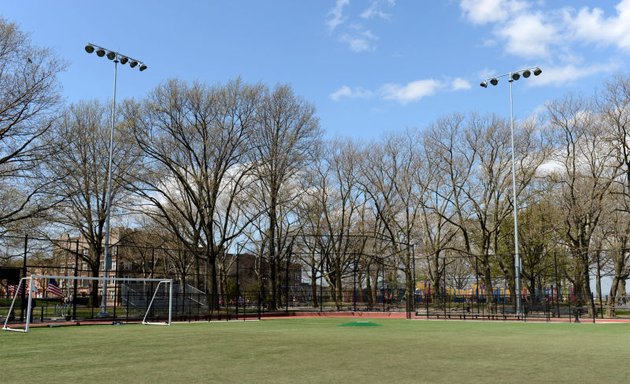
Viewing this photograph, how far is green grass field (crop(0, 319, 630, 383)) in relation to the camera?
859cm

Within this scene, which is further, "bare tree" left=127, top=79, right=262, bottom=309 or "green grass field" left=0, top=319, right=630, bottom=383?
"bare tree" left=127, top=79, right=262, bottom=309

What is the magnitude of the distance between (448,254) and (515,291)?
728 inches

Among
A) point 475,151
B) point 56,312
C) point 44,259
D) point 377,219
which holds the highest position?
point 475,151

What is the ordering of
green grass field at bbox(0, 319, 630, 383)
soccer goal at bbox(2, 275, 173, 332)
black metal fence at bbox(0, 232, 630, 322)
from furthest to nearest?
black metal fence at bbox(0, 232, 630, 322), soccer goal at bbox(2, 275, 173, 332), green grass field at bbox(0, 319, 630, 383)

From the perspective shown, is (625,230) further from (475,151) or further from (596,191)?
(475,151)

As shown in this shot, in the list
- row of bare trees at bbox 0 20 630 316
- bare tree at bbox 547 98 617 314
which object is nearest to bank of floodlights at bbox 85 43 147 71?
row of bare trees at bbox 0 20 630 316

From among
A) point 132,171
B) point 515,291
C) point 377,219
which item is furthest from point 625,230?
point 132,171

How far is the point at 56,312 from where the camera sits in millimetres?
28891

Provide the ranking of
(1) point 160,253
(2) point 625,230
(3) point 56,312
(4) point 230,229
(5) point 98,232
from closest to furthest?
(3) point 56,312 → (2) point 625,230 → (5) point 98,232 → (4) point 230,229 → (1) point 160,253

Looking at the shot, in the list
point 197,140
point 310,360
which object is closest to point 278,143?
point 197,140

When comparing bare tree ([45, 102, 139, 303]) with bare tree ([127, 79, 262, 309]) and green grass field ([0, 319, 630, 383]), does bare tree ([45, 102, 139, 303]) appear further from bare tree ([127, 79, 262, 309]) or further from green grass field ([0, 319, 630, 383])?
green grass field ([0, 319, 630, 383])

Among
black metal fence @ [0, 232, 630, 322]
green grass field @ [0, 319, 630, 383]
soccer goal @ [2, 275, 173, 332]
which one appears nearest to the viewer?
green grass field @ [0, 319, 630, 383]

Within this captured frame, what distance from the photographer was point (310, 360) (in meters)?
10.8

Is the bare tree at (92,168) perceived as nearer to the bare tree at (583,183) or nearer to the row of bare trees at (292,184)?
the row of bare trees at (292,184)
